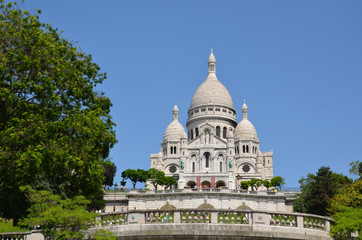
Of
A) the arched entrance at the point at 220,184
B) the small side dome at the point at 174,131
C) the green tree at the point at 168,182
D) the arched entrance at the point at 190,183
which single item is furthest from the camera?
the small side dome at the point at 174,131

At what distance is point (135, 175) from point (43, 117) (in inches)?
2521

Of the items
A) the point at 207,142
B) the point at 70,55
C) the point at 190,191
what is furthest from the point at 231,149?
the point at 70,55

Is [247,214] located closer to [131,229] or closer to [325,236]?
[325,236]

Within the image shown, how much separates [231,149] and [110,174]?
2932cm

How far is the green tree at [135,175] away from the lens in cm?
8656

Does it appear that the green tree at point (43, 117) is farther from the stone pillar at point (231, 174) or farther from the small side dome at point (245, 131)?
Result: the small side dome at point (245, 131)

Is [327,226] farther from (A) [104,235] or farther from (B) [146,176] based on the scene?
(B) [146,176]

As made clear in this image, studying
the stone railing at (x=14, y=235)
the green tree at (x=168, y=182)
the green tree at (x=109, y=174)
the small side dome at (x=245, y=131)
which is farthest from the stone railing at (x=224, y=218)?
the small side dome at (x=245, y=131)

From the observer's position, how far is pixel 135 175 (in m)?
87.4

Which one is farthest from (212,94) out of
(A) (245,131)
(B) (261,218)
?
(B) (261,218)

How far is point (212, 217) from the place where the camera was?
1827cm

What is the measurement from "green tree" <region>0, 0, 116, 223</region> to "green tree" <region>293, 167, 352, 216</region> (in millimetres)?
34728

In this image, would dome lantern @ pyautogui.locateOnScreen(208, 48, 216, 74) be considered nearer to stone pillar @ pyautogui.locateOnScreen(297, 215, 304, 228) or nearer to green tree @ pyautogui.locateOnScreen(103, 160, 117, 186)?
green tree @ pyautogui.locateOnScreen(103, 160, 117, 186)

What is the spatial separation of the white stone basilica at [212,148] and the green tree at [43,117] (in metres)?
69.9
